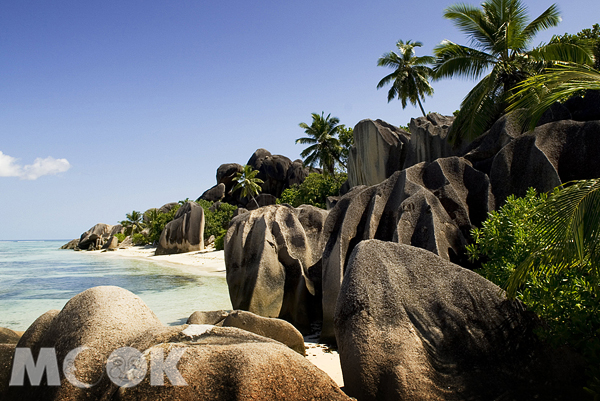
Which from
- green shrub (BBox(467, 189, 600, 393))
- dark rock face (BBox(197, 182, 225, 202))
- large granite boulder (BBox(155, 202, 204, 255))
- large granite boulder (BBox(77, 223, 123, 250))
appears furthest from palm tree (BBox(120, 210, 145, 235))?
green shrub (BBox(467, 189, 600, 393))

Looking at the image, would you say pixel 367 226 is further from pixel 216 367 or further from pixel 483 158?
pixel 216 367

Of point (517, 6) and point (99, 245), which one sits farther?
point (99, 245)

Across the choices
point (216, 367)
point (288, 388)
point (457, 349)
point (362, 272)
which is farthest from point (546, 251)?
point (216, 367)

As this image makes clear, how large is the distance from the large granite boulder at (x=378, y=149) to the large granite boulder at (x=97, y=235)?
50228 millimetres

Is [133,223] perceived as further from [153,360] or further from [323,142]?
[153,360]

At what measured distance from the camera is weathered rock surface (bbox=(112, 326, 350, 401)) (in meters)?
3.18

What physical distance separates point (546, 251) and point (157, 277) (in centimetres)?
2252

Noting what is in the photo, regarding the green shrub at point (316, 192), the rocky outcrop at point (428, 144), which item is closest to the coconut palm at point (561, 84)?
the rocky outcrop at point (428, 144)

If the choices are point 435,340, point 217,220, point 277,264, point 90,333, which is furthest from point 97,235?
point 435,340

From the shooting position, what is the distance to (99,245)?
59875mm

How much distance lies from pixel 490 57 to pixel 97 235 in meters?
59.9

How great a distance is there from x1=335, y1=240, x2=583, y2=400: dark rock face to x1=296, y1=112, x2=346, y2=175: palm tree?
3156 cm

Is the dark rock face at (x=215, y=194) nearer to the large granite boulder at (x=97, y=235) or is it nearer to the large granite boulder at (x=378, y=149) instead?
the large granite boulder at (x=97, y=235)

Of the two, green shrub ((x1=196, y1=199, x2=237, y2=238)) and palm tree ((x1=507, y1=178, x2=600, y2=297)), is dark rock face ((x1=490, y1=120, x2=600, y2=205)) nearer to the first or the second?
palm tree ((x1=507, y1=178, x2=600, y2=297))
